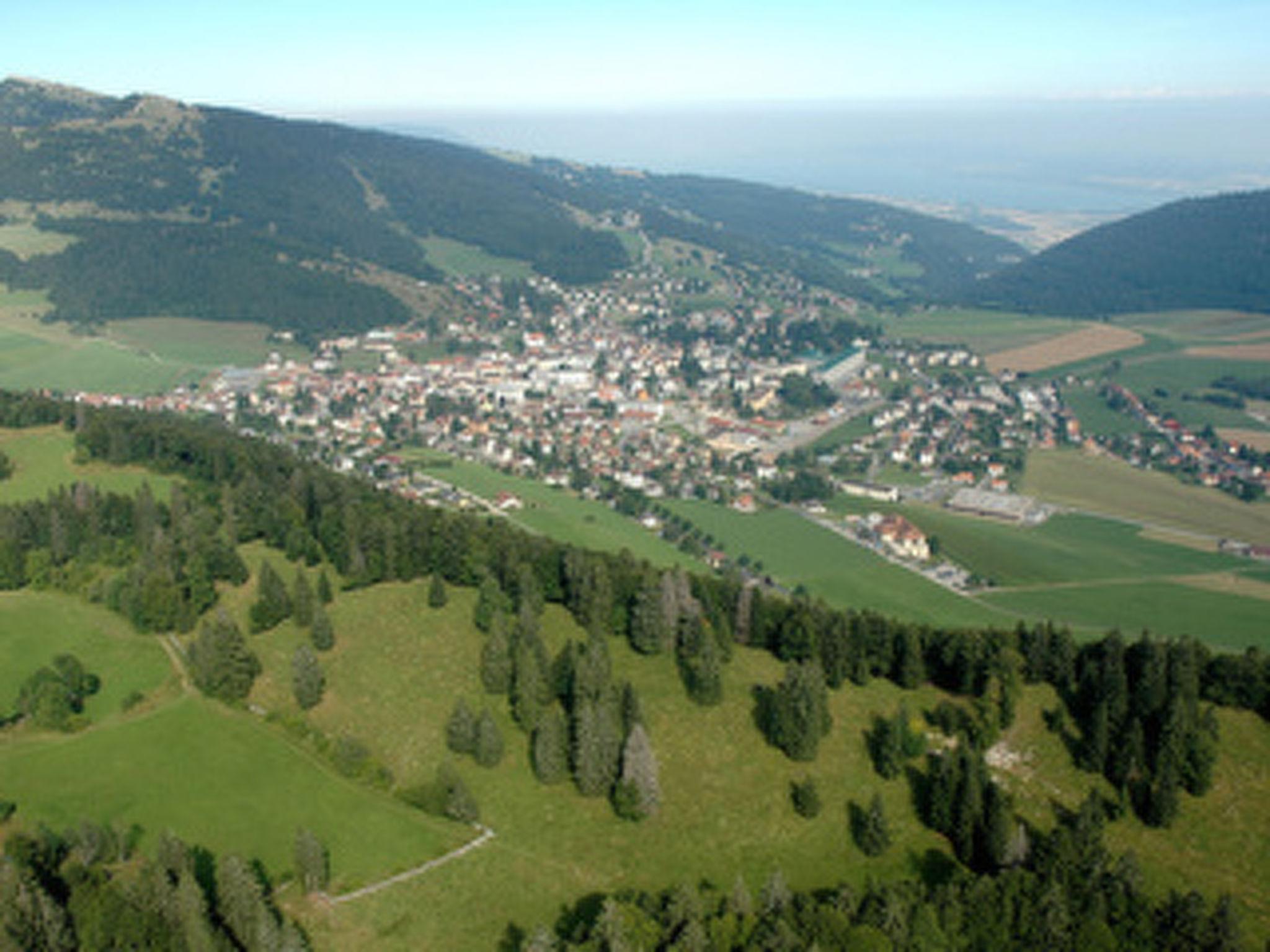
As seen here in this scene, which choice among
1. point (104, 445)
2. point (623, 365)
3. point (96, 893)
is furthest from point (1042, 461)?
point (96, 893)

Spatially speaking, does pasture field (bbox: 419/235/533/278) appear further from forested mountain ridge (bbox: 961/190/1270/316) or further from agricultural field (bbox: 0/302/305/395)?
forested mountain ridge (bbox: 961/190/1270/316)

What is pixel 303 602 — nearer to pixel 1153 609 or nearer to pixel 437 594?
pixel 437 594

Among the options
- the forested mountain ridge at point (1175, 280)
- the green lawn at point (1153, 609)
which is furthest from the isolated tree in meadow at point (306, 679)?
the forested mountain ridge at point (1175, 280)

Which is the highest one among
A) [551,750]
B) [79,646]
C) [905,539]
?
[551,750]

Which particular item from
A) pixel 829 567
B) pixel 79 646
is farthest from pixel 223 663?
pixel 829 567

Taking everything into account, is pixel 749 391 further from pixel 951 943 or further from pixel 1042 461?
pixel 951 943
